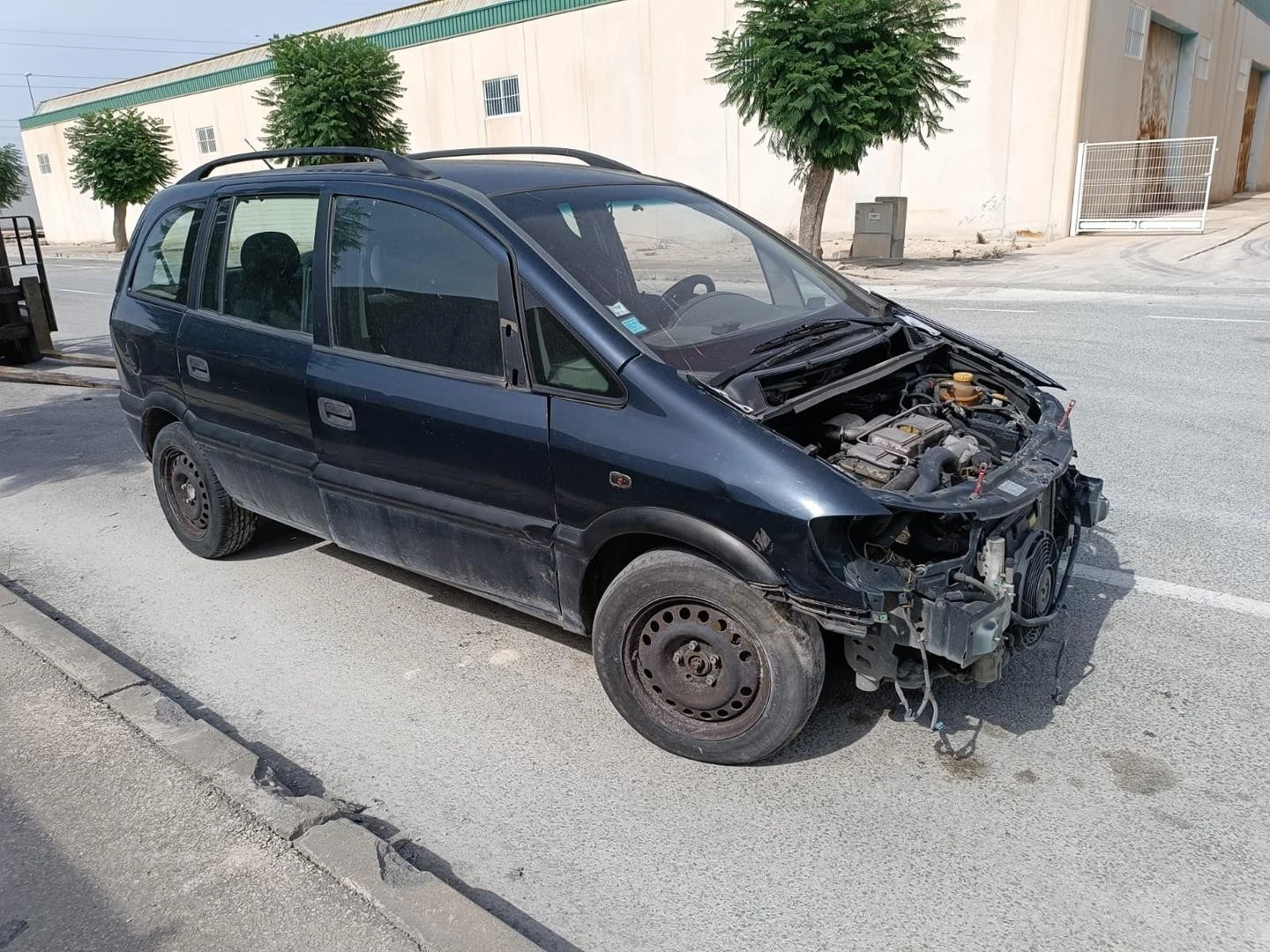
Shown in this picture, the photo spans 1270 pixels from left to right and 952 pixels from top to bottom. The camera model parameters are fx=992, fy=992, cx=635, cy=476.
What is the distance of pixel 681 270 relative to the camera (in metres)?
3.96

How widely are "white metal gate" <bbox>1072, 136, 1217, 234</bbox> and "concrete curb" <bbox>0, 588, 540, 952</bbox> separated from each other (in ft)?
70.4

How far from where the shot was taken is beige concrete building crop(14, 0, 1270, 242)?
824 inches

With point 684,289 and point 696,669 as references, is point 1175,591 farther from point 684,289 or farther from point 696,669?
point 684,289

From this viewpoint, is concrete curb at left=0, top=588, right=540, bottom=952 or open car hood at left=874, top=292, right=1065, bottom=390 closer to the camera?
concrete curb at left=0, top=588, right=540, bottom=952

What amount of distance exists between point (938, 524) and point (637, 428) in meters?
0.98

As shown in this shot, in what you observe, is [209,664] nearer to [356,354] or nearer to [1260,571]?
[356,354]

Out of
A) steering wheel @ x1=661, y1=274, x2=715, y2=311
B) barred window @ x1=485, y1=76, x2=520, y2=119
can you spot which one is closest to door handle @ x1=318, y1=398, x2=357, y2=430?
steering wheel @ x1=661, y1=274, x2=715, y2=311

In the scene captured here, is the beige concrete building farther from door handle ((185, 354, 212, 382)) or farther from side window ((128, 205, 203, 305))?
door handle ((185, 354, 212, 382))

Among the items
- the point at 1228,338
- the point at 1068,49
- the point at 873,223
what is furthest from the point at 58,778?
the point at 1068,49

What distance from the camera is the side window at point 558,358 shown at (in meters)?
3.24

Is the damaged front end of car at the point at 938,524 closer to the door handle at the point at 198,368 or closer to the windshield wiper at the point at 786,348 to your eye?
the windshield wiper at the point at 786,348

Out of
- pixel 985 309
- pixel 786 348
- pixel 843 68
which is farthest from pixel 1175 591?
pixel 843 68

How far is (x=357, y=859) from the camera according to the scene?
272 centimetres

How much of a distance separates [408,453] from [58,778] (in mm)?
1570
